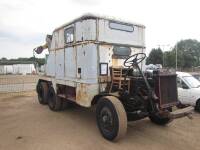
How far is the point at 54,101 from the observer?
891 cm

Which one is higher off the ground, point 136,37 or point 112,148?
point 136,37

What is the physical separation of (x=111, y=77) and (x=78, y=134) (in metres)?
1.77

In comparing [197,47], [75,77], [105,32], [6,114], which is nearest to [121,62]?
[105,32]

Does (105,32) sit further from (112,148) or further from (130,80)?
(112,148)

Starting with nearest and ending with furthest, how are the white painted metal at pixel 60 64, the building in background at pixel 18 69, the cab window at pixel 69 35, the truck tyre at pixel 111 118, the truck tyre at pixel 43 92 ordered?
the truck tyre at pixel 111 118 → the cab window at pixel 69 35 → the white painted metal at pixel 60 64 → the truck tyre at pixel 43 92 → the building in background at pixel 18 69

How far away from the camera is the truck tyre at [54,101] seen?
877 cm

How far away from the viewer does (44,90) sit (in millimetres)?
9805

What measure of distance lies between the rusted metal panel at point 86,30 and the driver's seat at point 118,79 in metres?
1.08

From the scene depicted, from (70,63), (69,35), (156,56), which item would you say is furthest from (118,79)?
(156,56)


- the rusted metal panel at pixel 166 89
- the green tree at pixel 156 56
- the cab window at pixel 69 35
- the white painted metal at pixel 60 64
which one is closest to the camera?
the rusted metal panel at pixel 166 89

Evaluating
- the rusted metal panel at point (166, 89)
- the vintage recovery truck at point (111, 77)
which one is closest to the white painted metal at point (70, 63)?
the vintage recovery truck at point (111, 77)

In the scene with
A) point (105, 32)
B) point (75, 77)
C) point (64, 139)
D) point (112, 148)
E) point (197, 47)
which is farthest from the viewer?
point (197, 47)

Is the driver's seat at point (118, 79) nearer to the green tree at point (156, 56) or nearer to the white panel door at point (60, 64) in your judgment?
the white panel door at point (60, 64)

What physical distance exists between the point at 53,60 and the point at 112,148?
470 cm
